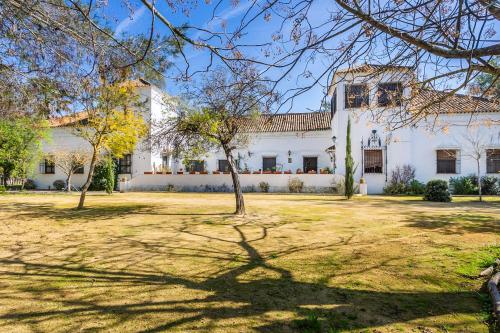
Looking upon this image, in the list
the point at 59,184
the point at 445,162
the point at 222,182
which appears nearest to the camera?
the point at 445,162

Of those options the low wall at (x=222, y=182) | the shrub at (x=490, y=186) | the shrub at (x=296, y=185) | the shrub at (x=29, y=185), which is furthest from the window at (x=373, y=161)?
the shrub at (x=29, y=185)

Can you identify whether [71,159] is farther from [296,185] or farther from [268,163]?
[296,185]

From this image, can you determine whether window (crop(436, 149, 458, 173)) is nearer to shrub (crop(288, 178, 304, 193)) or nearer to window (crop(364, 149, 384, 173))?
window (crop(364, 149, 384, 173))

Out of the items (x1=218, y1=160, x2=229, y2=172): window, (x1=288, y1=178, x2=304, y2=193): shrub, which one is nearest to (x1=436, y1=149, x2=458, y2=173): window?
(x1=288, y1=178, x2=304, y2=193): shrub

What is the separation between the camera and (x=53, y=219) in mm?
9617

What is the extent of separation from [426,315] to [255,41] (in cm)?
362

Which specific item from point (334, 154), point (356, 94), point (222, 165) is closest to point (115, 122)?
point (356, 94)

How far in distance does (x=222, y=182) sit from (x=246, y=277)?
1836 centimetres

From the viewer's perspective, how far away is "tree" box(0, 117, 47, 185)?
21.9 metres

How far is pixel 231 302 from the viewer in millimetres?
3492

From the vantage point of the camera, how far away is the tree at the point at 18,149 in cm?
2192

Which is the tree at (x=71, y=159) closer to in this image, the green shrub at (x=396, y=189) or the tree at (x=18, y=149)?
the tree at (x=18, y=149)

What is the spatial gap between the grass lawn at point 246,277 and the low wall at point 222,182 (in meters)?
12.5

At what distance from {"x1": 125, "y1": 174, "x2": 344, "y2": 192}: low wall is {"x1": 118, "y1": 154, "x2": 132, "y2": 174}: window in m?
2.06
